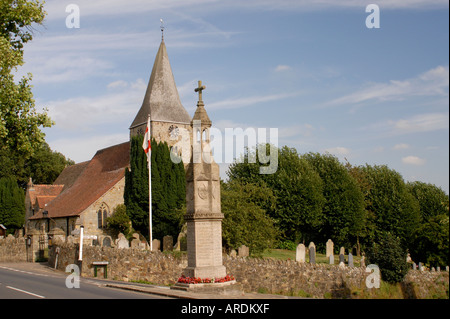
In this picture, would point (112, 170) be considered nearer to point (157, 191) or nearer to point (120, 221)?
point (120, 221)

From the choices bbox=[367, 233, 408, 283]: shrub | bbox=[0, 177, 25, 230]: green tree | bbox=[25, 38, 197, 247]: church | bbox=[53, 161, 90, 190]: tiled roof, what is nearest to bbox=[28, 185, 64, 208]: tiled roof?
bbox=[53, 161, 90, 190]: tiled roof

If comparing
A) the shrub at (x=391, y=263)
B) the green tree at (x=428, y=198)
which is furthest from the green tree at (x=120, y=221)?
the green tree at (x=428, y=198)

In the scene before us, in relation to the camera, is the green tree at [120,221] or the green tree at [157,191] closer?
the green tree at [157,191]

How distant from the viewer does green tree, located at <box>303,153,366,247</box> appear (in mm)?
51438

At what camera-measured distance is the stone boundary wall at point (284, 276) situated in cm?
2280

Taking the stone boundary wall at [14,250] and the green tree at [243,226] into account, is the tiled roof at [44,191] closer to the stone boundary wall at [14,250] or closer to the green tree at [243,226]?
the stone boundary wall at [14,250]

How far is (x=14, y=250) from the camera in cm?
3822

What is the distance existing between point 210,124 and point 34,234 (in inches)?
920

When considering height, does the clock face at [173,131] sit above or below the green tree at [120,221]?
above

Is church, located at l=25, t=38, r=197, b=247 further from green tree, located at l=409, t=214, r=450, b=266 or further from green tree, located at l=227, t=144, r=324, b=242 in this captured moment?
green tree, located at l=409, t=214, r=450, b=266

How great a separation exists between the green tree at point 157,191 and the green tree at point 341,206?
15693 mm

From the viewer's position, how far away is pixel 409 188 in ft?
204
